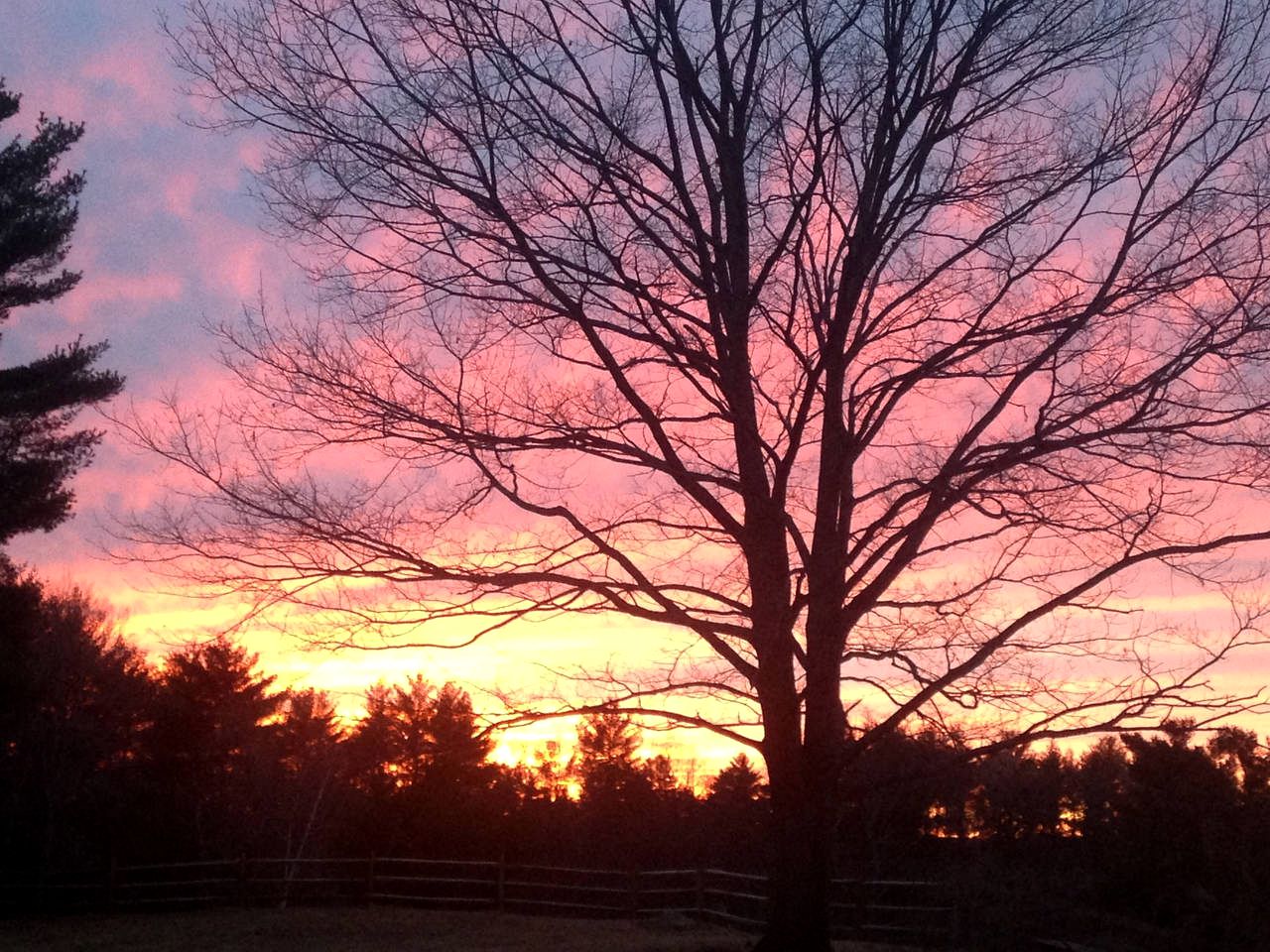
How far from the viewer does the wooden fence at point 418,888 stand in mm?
20344

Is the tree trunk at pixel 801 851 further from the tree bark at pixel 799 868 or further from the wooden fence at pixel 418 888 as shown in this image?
the wooden fence at pixel 418 888

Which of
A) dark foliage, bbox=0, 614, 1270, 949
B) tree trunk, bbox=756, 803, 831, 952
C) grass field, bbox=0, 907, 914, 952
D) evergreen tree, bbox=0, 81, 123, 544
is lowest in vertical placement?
grass field, bbox=0, 907, 914, 952

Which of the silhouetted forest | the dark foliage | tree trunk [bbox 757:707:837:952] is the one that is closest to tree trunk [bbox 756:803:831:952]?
tree trunk [bbox 757:707:837:952]

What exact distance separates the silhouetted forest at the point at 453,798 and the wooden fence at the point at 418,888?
119 cm

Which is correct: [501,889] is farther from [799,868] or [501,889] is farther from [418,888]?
[799,868]

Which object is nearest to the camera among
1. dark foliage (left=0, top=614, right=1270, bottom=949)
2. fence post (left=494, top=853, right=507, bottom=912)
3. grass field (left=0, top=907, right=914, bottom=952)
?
dark foliage (left=0, top=614, right=1270, bottom=949)

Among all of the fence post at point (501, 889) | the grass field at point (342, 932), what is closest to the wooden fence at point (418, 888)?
the fence post at point (501, 889)

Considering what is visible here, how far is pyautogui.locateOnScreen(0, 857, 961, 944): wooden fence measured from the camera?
20344 millimetres

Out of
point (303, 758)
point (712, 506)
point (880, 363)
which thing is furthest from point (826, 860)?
Result: point (303, 758)

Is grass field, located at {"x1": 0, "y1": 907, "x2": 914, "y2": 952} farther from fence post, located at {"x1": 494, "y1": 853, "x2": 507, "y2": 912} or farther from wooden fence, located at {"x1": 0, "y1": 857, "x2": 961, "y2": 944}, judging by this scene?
fence post, located at {"x1": 494, "y1": 853, "x2": 507, "y2": 912}

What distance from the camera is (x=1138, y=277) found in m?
8.44

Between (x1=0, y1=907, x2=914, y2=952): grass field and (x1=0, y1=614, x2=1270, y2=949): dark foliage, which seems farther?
(x1=0, y1=907, x2=914, y2=952): grass field

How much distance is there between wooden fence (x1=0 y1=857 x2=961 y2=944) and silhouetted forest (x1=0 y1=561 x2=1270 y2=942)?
119 cm

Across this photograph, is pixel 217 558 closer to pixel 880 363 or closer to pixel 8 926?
pixel 880 363
